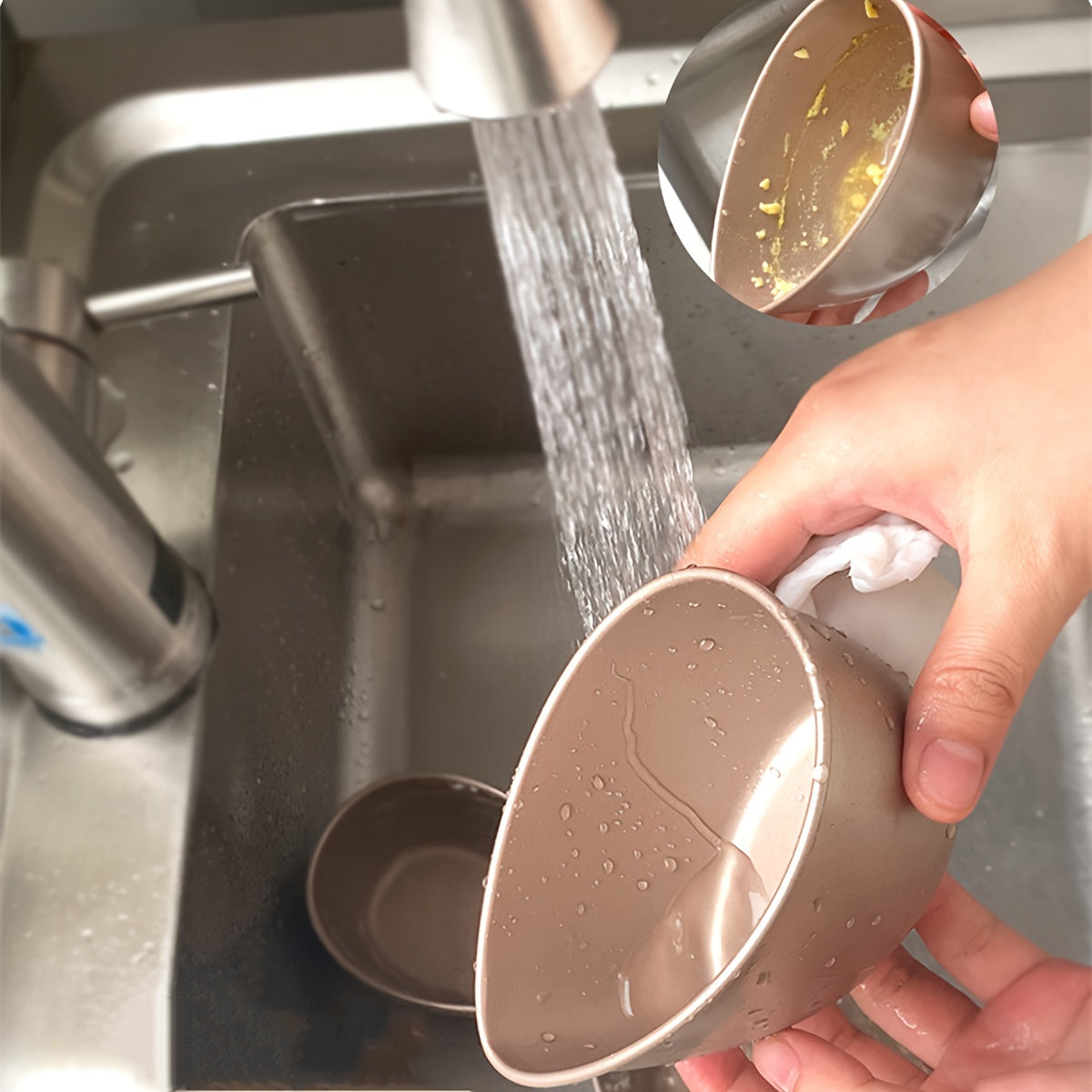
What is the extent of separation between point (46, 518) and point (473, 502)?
14.2 inches

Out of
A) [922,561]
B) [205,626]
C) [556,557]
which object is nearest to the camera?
[922,561]

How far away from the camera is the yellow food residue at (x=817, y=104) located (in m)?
0.55

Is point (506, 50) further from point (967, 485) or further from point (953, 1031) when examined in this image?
point (953, 1031)

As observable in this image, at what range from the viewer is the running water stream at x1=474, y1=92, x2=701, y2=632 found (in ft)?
2.02

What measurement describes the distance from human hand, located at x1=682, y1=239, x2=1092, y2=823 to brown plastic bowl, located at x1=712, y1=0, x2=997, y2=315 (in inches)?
3.9

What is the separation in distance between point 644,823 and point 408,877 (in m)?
0.28

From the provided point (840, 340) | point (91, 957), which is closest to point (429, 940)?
point (91, 957)

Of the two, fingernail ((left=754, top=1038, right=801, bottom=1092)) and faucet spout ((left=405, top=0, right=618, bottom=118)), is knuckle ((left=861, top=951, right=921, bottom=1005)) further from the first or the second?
faucet spout ((left=405, top=0, right=618, bottom=118))

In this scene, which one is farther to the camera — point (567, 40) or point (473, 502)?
point (473, 502)

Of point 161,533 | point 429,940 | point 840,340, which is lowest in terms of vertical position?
point 429,940

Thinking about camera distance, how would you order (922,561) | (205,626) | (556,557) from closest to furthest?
(922,561)
(205,626)
(556,557)

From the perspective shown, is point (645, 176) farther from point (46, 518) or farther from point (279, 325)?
point (46, 518)

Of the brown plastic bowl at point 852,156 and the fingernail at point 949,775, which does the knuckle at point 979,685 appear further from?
the brown plastic bowl at point 852,156

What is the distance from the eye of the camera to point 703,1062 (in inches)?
19.2
